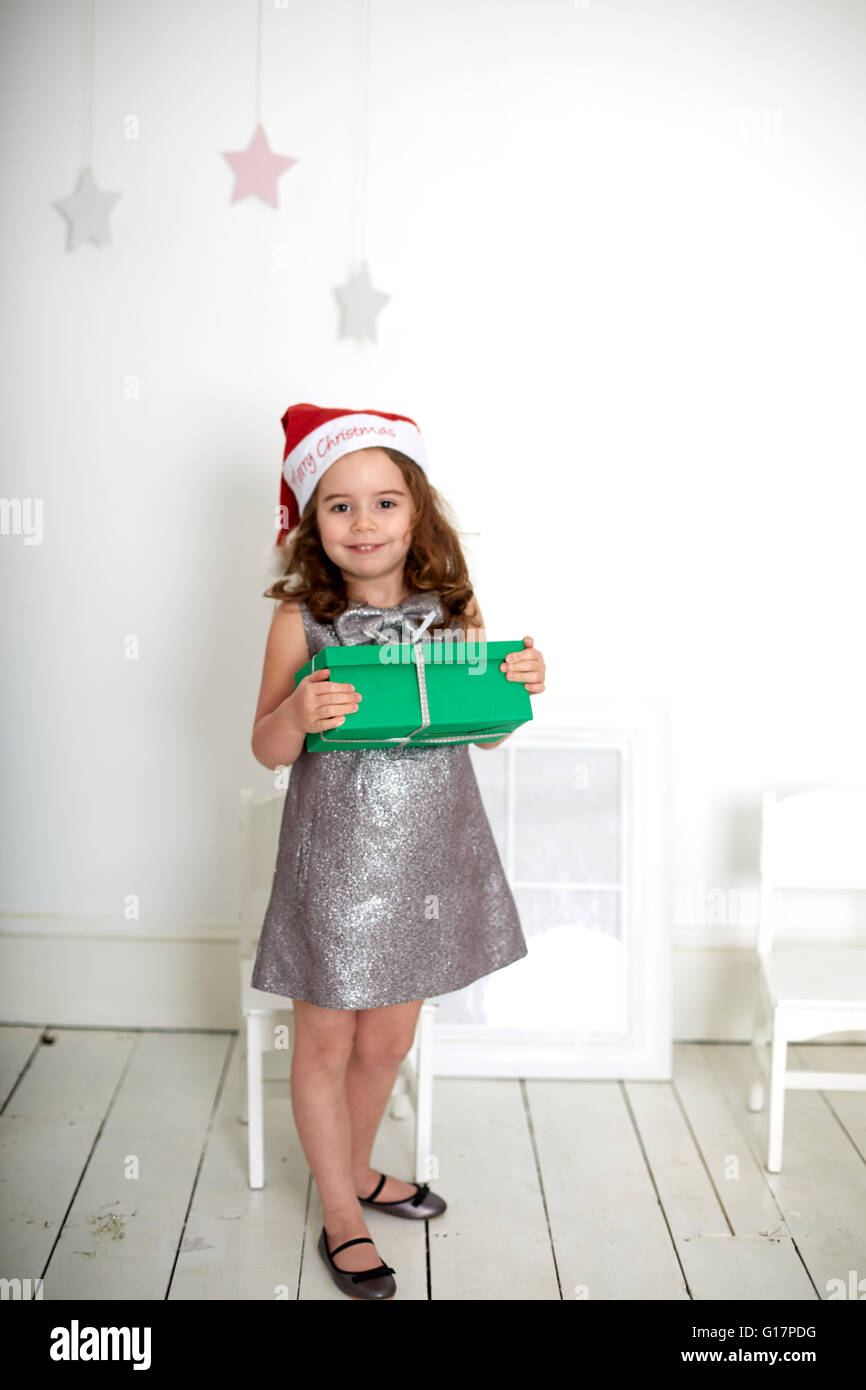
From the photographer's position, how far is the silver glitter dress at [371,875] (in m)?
1.98

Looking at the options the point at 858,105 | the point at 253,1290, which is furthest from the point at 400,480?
the point at 858,105

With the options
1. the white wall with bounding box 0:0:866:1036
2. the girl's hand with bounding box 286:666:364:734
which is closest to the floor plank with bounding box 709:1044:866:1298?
the white wall with bounding box 0:0:866:1036

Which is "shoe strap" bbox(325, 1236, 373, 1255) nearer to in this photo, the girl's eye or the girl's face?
the girl's face

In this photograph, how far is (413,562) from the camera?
2.12 metres

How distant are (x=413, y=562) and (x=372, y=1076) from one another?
85cm

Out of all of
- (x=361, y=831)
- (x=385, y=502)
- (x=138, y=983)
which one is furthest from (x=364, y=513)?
(x=138, y=983)

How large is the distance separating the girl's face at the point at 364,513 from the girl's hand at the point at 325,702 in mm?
232

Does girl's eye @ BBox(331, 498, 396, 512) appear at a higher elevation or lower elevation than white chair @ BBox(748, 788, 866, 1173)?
higher

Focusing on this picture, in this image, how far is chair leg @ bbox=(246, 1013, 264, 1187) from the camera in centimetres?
226

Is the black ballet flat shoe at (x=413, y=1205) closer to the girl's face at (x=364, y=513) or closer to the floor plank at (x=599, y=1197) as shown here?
the floor plank at (x=599, y=1197)

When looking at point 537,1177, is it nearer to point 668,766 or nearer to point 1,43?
point 668,766

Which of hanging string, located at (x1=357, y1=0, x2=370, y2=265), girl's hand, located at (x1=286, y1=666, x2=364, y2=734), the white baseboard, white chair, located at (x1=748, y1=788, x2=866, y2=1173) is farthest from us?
the white baseboard

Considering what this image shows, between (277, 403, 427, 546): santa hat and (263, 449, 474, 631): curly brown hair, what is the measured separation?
23 millimetres

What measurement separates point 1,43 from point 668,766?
2086 millimetres
